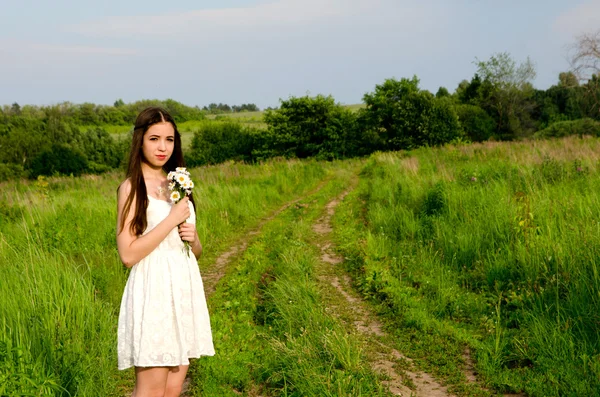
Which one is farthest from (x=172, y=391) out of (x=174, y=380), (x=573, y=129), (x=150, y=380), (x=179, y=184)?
(x=573, y=129)

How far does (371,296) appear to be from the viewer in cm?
611

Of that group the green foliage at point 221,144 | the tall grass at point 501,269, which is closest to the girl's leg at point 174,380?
the tall grass at point 501,269

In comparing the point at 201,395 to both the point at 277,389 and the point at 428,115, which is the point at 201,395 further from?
the point at 428,115

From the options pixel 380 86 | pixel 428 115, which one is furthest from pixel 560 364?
pixel 380 86

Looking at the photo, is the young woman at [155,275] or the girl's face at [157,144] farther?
the girl's face at [157,144]

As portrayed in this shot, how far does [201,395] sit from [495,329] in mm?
2927

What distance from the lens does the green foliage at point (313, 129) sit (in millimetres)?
41062

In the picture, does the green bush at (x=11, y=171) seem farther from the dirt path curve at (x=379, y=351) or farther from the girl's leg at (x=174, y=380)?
the girl's leg at (x=174, y=380)

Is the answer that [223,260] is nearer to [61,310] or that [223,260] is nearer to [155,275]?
[61,310]

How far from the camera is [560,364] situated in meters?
3.91

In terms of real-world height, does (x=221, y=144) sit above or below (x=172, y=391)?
above

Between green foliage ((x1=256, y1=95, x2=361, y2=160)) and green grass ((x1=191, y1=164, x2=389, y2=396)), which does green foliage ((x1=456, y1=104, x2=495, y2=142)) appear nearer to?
green foliage ((x1=256, y1=95, x2=361, y2=160))

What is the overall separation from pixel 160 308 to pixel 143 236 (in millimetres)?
404

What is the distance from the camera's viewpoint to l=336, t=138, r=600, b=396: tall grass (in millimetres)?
4145
